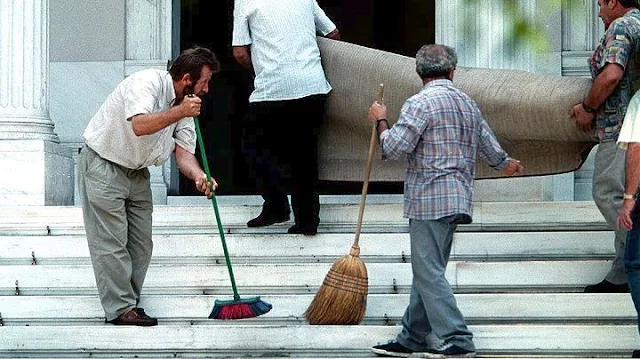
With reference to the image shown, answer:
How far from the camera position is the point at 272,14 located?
9484 millimetres

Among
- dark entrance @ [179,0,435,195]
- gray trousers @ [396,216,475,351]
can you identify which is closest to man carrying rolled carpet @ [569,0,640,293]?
gray trousers @ [396,216,475,351]

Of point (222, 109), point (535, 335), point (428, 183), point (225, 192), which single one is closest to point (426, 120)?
point (428, 183)

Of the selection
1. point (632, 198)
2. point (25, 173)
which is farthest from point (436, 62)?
point (25, 173)

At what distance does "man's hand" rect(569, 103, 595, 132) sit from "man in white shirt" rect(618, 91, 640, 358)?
115 cm

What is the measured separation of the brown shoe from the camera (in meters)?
8.43

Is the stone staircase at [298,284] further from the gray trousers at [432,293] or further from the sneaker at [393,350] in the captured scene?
the gray trousers at [432,293]

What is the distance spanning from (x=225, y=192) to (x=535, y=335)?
729cm

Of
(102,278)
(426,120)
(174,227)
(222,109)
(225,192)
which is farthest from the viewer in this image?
(222,109)

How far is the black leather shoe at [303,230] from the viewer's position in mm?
9312

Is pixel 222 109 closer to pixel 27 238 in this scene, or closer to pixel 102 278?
pixel 27 238

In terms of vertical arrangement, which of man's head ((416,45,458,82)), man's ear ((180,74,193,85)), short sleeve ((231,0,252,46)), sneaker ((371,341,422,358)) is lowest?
sneaker ((371,341,422,358))

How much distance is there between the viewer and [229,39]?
51.8ft

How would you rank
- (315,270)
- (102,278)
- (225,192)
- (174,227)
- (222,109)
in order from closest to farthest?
(102,278) < (315,270) < (174,227) < (225,192) < (222,109)

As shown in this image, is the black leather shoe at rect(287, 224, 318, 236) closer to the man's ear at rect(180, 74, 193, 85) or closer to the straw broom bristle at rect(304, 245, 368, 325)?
the straw broom bristle at rect(304, 245, 368, 325)
